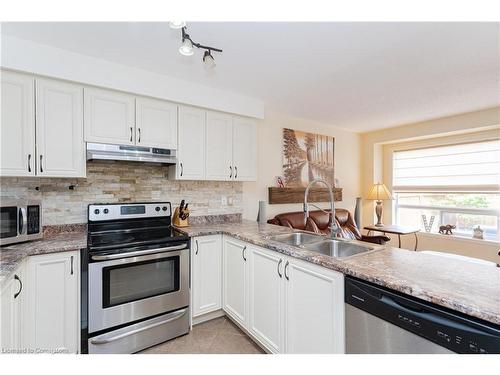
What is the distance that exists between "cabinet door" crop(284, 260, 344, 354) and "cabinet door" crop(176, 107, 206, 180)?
1.41m

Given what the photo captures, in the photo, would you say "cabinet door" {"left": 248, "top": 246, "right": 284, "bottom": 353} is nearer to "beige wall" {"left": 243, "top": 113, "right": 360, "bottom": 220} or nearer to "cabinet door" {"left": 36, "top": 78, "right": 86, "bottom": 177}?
"beige wall" {"left": 243, "top": 113, "right": 360, "bottom": 220}

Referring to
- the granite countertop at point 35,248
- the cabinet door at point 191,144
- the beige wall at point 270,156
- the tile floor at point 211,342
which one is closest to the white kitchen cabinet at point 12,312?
the granite countertop at point 35,248

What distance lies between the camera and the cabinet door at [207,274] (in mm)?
2260

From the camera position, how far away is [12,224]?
1.66m

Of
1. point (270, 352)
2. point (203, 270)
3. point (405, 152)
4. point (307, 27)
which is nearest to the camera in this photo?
point (307, 27)

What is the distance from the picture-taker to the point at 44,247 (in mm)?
1646

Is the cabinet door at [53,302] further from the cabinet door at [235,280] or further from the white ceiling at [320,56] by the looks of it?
the white ceiling at [320,56]

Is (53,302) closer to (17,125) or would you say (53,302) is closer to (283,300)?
(17,125)

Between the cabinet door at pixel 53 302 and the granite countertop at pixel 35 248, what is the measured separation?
5cm

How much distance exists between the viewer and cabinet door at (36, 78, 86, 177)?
187cm
